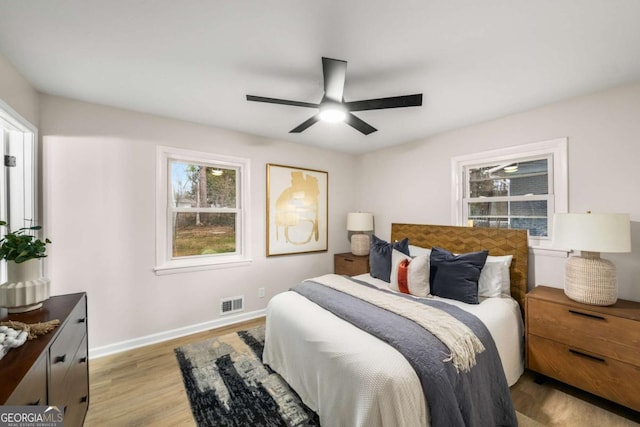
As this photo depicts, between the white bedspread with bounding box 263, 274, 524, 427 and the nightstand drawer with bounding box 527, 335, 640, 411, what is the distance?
148 millimetres

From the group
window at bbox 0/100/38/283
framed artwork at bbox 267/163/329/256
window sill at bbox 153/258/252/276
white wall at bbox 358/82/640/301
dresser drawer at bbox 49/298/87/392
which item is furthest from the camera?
framed artwork at bbox 267/163/329/256

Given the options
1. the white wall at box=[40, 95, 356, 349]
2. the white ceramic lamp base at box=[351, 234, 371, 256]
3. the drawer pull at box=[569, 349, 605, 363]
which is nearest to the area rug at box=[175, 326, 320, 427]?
the white wall at box=[40, 95, 356, 349]

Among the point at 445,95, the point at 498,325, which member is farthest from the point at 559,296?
the point at 445,95

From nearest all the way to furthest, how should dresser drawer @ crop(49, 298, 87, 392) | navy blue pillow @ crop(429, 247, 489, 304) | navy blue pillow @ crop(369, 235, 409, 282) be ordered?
dresser drawer @ crop(49, 298, 87, 392) < navy blue pillow @ crop(429, 247, 489, 304) < navy blue pillow @ crop(369, 235, 409, 282)

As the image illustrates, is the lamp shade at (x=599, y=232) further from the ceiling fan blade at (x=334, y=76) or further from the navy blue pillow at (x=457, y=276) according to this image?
the ceiling fan blade at (x=334, y=76)

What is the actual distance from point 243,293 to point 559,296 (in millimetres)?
3238

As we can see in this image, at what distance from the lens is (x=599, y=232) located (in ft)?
6.00

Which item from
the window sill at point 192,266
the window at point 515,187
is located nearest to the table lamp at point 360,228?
the window at point 515,187

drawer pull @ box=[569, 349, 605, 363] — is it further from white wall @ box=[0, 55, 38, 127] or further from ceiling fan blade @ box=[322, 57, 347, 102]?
white wall @ box=[0, 55, 38, 127]

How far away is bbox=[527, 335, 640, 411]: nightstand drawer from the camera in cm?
169

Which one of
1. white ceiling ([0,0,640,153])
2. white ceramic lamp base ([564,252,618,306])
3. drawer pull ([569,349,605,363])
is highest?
white ceiling ([0,0,640,153])

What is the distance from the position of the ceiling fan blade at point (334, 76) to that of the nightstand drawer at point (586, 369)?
99.2 inches

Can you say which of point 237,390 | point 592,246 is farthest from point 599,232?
point 237,390

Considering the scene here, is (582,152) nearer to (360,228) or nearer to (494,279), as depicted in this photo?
(494,279)
